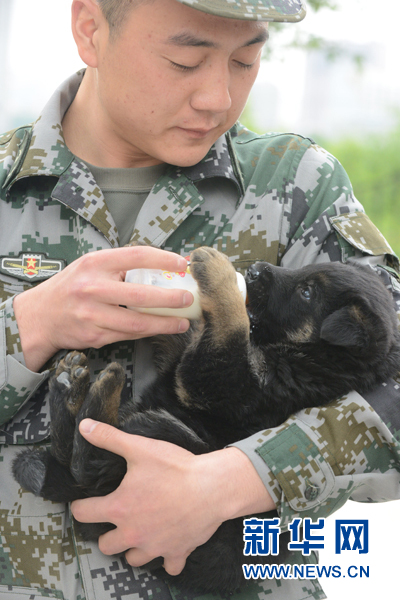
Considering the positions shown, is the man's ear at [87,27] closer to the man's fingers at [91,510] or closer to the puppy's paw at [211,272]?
the puppy's paw at [211,272]

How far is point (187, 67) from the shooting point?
193cm

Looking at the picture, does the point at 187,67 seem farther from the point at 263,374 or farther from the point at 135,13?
the point at 263,374

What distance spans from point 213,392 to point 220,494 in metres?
0.47

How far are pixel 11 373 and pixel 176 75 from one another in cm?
118

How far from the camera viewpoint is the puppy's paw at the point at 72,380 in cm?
203

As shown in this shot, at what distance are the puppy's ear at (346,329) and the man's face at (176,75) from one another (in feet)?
2.70

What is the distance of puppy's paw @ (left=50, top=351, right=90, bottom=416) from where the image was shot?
79.8 inches

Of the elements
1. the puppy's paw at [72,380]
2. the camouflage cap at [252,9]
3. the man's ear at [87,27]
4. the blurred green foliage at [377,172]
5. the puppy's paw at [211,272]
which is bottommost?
the blurred green foliage at [377,172]

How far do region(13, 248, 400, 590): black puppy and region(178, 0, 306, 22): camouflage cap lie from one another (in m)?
0.78

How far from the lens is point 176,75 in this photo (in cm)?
195

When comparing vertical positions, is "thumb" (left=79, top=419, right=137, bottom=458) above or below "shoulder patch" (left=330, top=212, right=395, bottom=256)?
→ below

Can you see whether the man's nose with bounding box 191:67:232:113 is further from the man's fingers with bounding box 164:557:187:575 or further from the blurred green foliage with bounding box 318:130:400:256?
the blurred green foliage with bounding box 318:130:400:256

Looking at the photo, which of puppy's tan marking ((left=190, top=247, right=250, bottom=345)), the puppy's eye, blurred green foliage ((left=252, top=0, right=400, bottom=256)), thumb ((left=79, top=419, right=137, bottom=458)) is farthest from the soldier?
blurred green foliage ((left=252, top=0, right=400, bottom=256))

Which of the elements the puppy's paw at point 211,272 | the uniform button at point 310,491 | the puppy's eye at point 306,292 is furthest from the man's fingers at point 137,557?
the puppy's eye at point 306,292
